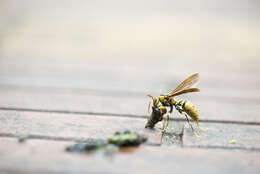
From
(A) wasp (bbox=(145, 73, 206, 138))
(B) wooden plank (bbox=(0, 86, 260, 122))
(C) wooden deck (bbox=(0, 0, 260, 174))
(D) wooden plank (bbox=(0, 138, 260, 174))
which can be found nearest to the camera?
(D) wooden plank (bbox=(0, 138, 260, 174))

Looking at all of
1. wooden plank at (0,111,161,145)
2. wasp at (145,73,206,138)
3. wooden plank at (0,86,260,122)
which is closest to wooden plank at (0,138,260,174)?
wooden plank at (0,111,161,145)

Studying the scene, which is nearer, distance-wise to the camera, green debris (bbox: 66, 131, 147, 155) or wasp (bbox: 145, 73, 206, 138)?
green debris (bbox: 66, 131, 147, 155)

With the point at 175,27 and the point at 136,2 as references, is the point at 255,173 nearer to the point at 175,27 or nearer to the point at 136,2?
the point at 175,27

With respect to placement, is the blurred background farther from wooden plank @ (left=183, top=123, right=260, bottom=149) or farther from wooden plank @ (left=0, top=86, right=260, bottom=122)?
wooden plank @ (left=183, top=123, right=260, bottom=149)

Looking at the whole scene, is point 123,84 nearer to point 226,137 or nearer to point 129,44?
point 226,137

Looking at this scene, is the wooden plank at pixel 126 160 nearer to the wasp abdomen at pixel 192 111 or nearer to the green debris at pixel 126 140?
the green debris at pixel 126 140

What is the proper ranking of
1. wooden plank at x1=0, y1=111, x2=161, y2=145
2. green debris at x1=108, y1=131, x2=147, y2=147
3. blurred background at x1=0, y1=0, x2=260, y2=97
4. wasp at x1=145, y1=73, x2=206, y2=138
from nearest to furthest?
green debris at x1=108, y1=131, x2=147, y2=147
wooden plank at x1=0, y1=111, x2=161, y2=145
wasp at x1=145, y1=73, x2=206, y2=138
blurred background at x1=0, y1=0, x2=260, y2=97

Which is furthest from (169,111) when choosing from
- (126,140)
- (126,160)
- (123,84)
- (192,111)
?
(123,84)
